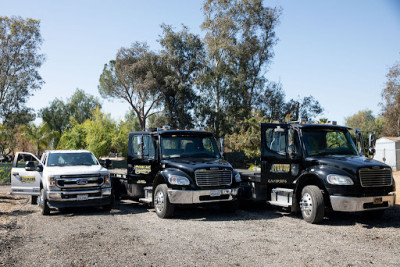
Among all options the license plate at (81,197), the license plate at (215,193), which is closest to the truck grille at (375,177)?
the license plate at (215,193)

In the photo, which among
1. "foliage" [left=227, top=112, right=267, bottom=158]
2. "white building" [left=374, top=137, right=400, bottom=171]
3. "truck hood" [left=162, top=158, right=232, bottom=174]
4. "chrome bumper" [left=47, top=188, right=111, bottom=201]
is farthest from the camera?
"foliage" [left=227, top=112, right=267, bottom=158]

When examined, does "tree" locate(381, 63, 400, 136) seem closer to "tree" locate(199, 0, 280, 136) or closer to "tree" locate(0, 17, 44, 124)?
"tree" locate(199, 0, 280, 136)

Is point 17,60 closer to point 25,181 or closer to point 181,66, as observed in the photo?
point 181,66

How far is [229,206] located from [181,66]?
107 ft

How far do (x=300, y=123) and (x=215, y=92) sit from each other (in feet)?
96.8

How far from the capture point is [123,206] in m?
12.8

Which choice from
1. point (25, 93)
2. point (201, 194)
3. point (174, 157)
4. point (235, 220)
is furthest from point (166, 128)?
point (25, 93)

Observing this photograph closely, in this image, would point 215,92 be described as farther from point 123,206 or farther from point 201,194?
point 201,194

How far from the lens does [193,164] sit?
33.5 ft

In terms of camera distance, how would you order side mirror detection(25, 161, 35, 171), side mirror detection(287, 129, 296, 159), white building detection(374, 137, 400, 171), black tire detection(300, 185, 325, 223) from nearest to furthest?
black tire detection(300, 185, 325, 223) < side mirror detection(287, 129, 296, 159) < side mirror detection(25, 161, 35, 171) < white building detection(374, 137, 400, 171)

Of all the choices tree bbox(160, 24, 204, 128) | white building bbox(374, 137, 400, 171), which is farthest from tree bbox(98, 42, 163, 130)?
white building bbox(374, 137, 400, 171)

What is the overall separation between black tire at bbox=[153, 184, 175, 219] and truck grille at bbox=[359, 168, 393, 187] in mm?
4785

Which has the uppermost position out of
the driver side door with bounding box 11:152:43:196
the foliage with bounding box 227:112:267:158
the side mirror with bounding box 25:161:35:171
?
the foliage with bounding box 227:112:267:158

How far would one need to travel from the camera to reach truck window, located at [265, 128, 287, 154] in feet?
34.3
